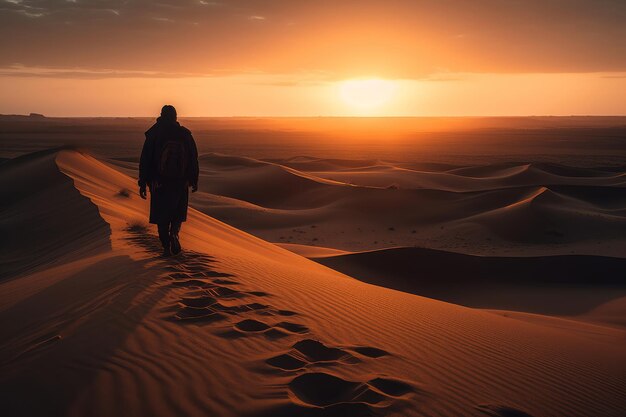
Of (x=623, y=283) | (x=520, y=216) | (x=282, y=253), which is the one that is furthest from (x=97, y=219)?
(x=520, y=216)

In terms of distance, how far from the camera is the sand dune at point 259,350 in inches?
126

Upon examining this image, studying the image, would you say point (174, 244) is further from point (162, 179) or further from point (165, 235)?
point (162, 179)

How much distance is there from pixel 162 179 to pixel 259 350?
10.3 feet

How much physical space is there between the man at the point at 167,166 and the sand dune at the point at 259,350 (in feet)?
2.30

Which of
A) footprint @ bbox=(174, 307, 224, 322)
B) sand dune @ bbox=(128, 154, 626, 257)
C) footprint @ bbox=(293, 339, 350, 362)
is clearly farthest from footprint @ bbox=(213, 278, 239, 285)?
sand dune @ bbox=(128, 154, 626, 257)

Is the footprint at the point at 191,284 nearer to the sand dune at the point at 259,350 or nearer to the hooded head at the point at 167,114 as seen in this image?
the sand dune at the point at 259,350

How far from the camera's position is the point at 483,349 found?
4812 mm

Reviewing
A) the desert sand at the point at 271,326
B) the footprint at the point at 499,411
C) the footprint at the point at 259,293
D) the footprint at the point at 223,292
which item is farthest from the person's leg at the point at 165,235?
the footprint at the point at 499,411

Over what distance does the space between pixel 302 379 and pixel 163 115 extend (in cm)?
405

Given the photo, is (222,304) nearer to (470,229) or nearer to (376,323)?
(376,323)

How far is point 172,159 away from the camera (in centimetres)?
627

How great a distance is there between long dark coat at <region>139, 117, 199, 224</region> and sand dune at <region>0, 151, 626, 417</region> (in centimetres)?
63

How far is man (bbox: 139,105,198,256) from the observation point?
627cm

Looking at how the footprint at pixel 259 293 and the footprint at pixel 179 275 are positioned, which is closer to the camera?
the footprint at pixel 259 293
